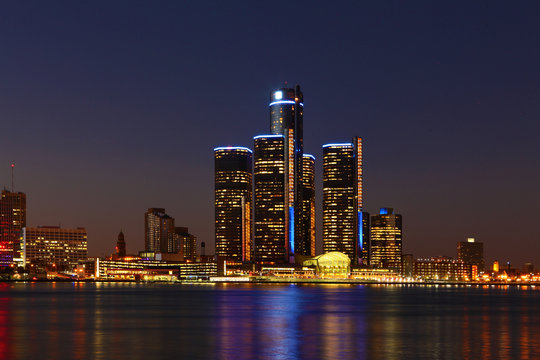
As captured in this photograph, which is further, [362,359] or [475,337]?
[475,337]

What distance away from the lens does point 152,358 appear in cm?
6122

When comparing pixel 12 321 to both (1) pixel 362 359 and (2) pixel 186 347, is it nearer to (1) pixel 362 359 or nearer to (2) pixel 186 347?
(2) pixel 186 347

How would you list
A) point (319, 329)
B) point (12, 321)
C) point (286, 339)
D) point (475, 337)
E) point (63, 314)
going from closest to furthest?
1. point (286, 339)
2. point (475, 337)
3. point (319, 329)
4. point (12, 321)
5. point (63, 314)

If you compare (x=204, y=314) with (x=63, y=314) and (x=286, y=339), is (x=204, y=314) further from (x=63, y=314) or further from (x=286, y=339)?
(x=286, y=339)

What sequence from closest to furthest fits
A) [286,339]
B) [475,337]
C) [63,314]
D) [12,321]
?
1. [286,339]
2. [475,337]
3. [12,321]
4. [63,314]

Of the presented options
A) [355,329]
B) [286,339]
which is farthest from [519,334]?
[286,339]

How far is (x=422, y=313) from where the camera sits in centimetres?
12331

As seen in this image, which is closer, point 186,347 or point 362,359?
point 362,359

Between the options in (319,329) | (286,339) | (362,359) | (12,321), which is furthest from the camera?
(12,321)

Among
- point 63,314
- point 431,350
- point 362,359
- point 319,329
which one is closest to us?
point 362,359

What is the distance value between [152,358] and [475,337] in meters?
36.4

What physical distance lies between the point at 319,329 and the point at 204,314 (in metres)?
35.3

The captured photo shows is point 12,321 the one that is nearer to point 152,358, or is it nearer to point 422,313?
point 152,358

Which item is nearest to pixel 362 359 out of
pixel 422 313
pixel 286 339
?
pixel 286 339
